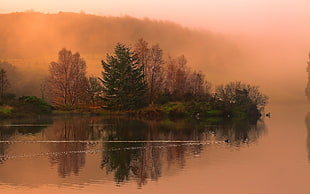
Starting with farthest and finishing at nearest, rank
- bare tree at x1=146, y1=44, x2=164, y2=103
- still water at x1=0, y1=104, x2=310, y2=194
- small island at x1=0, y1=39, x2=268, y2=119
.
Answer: bare tree at x1=146, y1=44, x2=164, y2=103, small island at x1=0, y1=39, x2=268, y2=119, still water at x1=0, y1=104, x2=310, y2=194

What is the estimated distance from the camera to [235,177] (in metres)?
17.0

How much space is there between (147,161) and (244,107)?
193ft

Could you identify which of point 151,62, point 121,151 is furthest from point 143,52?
point 121,151

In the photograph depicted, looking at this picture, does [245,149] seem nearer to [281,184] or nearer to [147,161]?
[147,161]

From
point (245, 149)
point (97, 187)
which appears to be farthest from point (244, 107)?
point (97, 187)

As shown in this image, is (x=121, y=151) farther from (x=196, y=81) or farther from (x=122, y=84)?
(x=196, y=81)

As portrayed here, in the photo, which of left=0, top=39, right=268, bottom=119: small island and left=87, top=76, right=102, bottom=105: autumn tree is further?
left=87, top=76, right=102, bottom=105: autumn tree

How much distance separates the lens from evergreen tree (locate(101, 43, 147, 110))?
251 feet

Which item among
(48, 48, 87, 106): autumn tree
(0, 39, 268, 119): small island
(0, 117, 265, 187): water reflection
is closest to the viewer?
(0, 117, 265, 187): water reflection

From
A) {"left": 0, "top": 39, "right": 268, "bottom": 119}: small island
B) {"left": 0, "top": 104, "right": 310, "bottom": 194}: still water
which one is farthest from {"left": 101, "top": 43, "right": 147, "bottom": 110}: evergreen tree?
{"left": 0, "top": 104, "right": 310, "bottom": 194}: still water

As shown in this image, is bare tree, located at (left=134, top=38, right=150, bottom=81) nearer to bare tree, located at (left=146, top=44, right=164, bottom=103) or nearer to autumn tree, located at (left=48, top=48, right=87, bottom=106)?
bare tree, located at (left=146, top=44, right=164, bottom=103)

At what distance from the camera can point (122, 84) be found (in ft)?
254

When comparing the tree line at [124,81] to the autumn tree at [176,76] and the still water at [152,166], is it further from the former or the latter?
the still water at [152,166]

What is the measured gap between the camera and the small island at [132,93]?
6969 cm
